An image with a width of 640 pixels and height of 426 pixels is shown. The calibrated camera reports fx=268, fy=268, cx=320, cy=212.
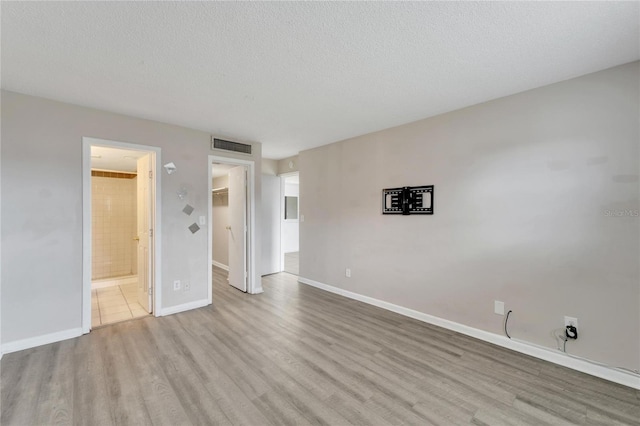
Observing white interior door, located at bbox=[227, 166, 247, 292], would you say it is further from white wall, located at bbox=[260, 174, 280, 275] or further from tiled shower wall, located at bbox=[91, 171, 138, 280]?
tiled shower wall, located at bbox=[91, 171, 138, 280]

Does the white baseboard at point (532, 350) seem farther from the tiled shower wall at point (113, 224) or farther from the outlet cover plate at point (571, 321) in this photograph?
the tiled shower wall at point (113, 224)

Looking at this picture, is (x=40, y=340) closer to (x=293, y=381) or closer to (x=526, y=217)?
(x=293, y=381)

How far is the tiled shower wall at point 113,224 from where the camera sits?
492 centimetres

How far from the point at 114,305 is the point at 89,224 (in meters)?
1.56

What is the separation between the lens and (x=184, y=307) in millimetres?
3641

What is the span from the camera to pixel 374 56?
201 centimetres

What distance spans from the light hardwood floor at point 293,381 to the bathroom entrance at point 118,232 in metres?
1.03

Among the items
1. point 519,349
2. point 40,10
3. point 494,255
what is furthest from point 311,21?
point 519,349

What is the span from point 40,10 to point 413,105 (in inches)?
117

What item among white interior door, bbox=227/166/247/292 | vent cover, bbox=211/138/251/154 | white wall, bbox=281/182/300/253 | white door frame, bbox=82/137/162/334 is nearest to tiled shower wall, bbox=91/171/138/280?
white interior door, bbox=227/166/247/292

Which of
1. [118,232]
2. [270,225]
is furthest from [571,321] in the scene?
[118,232]

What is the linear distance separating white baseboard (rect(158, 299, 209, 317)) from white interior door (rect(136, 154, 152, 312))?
23cm

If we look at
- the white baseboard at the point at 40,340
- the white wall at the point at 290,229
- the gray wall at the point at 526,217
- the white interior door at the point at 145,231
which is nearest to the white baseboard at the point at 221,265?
the white interior door at the point at 145,231

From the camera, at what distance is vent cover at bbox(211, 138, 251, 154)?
13.1 ft
